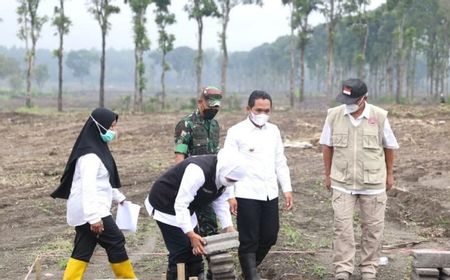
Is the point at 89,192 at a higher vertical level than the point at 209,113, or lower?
lower

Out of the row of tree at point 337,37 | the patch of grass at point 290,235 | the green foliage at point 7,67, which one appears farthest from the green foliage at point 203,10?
the green foliage at point 7,67

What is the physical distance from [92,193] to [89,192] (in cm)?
2

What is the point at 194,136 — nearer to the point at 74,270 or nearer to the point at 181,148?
the point at 181,148

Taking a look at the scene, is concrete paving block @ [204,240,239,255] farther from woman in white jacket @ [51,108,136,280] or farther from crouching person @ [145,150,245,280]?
woman in white jacket @ [51,108,136,280]

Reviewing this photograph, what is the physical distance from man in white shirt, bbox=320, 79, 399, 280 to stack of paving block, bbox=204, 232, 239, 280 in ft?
4.55

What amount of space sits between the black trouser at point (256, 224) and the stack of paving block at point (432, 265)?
1.19 m

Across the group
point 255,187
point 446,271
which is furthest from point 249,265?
point 446,271

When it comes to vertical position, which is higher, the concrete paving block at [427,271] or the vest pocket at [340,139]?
the vest pocket at [340,139]

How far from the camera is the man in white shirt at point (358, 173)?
5.29 meters

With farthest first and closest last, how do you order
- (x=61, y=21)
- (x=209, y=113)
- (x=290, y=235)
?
1. (x=61, y=21)
2. (x=290, y=235)
3. (x=209, y=113)

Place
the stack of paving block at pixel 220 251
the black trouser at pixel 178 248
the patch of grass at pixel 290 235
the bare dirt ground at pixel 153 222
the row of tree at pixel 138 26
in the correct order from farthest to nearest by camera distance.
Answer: the row of tree at pixel 138 26 → the patch of grass at pixel 290 235 → the bare dirt ground at pixel 153 222 → the black trouser at pixel 178 248 → the stack of paving block at pixel 220 251

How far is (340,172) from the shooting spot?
5.38 meters

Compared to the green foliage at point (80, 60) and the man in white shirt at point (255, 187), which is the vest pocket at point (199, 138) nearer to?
the man in white shirt at point (255, 187)

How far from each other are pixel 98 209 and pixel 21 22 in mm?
34977
